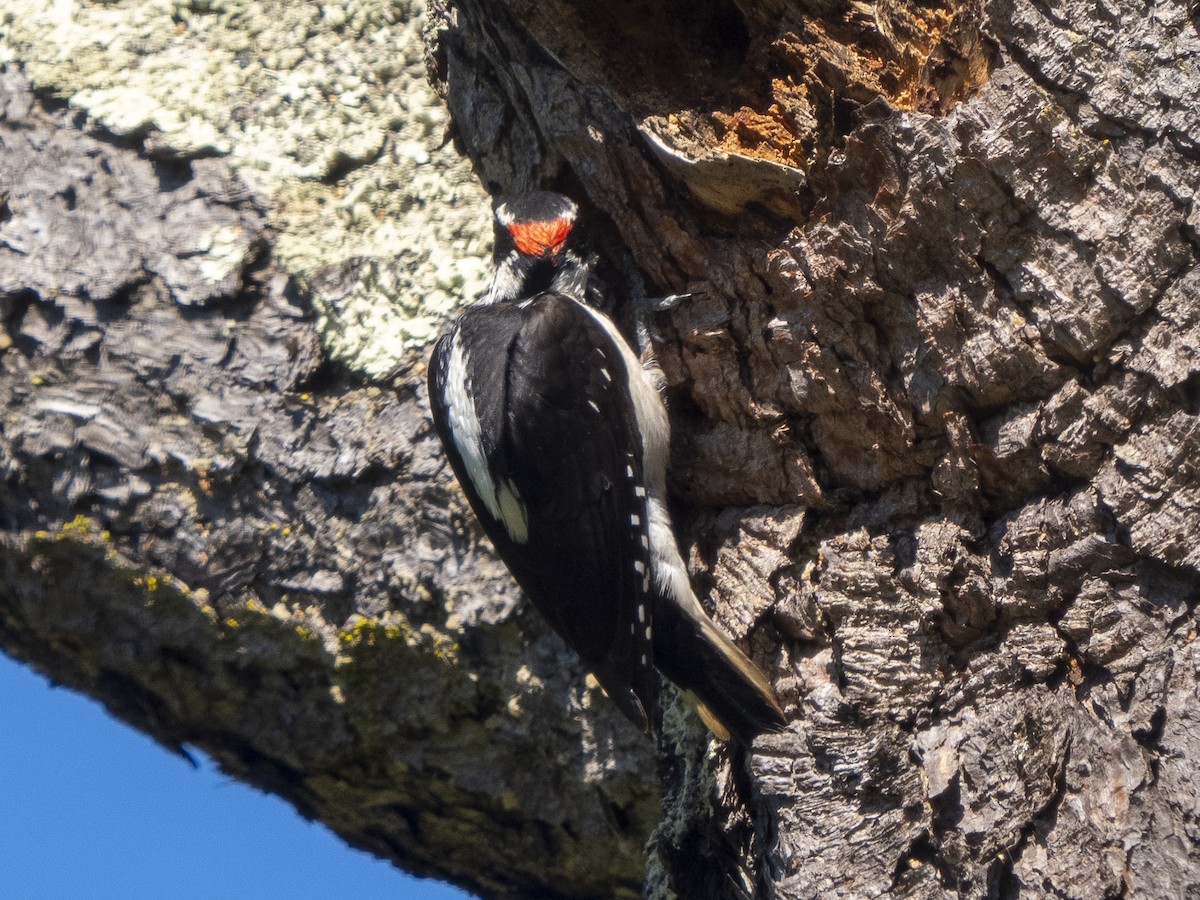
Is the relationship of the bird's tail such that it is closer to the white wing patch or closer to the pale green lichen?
the white wing patch

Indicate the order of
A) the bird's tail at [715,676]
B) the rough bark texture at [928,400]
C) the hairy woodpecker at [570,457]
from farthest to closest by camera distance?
the hairy woodpecker at [570,457] < the bird's tail at [715,676] < the rough bark texture at [928,400]

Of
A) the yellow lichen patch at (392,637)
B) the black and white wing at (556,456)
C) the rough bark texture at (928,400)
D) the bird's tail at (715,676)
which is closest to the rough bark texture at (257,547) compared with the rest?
the yellow lichen patch at (392,637)

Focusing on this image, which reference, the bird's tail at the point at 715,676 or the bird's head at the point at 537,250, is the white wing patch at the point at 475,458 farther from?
the bird's tail at the point at 715,676

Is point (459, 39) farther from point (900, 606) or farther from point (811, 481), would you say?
point (900, 606)

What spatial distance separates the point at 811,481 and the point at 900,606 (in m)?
0.33

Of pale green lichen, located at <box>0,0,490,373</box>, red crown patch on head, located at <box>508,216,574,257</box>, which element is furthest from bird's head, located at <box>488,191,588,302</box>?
pale green lichen, located at <box>0,0,490,373</box>

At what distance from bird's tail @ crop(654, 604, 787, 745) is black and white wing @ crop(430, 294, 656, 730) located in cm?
8

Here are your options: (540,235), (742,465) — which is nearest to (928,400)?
(742,465)

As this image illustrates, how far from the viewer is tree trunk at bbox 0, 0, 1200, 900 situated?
5.96 ft

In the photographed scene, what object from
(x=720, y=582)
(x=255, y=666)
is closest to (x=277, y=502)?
(x=255, y=666)

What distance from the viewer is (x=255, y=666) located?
113 inches

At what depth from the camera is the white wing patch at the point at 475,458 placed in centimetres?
278

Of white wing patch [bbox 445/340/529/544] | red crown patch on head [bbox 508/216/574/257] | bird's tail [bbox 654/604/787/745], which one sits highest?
red crown patch on head [bbox 508/216/574/257]

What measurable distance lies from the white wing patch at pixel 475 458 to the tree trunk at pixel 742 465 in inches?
3.5
